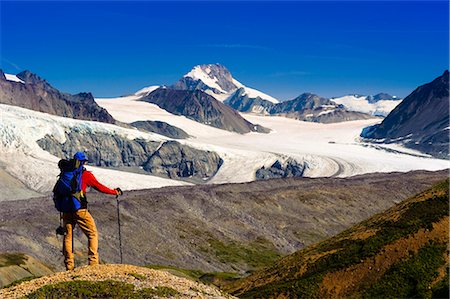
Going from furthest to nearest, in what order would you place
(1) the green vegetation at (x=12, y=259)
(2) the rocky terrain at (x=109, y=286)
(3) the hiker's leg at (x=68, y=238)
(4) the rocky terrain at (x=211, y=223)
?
(4) the rocky terrain at (x=211, y=223) → (1) the green vegetation at (x=12, y=259) → (3) the hiker's leg at (x=68, y=238) → (2) the rocky terrain at (x=109, y=286)

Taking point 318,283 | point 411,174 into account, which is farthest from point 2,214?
point 411,174

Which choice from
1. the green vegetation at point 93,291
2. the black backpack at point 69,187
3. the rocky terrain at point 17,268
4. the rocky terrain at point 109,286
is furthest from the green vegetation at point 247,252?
the black backpack at point 69,187

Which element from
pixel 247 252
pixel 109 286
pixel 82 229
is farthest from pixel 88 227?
pixel 247 252

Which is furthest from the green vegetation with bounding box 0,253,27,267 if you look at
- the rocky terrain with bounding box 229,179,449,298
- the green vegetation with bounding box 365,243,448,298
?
the green vegetation with bounding box 365,243,448,298

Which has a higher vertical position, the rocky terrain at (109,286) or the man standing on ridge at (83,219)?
the man standing on ridge at (83,219)

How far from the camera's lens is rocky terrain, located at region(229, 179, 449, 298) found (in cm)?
3400

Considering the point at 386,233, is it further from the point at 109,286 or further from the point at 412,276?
the point at 109,286

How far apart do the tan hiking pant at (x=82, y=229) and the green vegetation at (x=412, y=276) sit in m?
20.6

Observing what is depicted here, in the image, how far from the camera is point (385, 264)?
119 ft

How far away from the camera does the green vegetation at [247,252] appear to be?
89.9 meters

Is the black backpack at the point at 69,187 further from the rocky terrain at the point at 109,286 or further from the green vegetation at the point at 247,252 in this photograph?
the green vegetation at the point at 247,252

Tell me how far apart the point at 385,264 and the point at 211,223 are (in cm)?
7481

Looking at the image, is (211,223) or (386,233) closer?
(386,233)

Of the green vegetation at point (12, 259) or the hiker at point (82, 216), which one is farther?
the green vegetation at point (12, 259)
